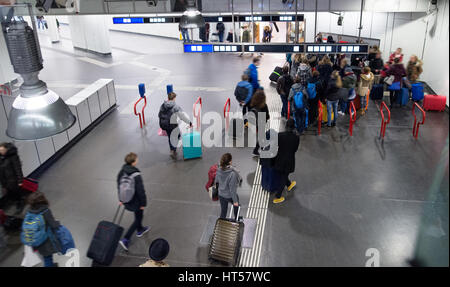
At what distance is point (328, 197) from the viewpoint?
25.2 ft

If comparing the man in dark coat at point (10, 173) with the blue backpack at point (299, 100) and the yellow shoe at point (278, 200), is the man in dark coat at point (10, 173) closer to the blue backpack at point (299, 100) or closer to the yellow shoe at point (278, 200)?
the yellow shoe at point (278, 200)

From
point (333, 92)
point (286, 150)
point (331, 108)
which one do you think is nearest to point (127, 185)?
point (286, 150)

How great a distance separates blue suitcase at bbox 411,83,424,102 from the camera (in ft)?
39.9

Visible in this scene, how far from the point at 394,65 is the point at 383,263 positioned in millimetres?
7724

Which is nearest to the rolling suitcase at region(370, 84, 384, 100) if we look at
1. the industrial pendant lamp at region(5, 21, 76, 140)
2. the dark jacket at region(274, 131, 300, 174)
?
the dark jacket at region(274, 131, 300, 174)

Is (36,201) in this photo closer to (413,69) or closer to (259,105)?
(259,105)

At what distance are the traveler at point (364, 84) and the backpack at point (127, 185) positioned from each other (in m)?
7.84

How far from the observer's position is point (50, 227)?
17.6ft

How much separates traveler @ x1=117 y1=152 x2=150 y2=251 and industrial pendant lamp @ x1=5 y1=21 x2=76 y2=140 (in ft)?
7.83

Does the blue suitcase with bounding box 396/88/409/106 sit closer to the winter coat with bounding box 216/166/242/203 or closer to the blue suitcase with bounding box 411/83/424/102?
the blue suitcase with bounding box 411/83/424/102

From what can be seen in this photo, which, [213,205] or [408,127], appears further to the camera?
[408,127]

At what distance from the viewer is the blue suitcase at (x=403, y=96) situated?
12.0m
